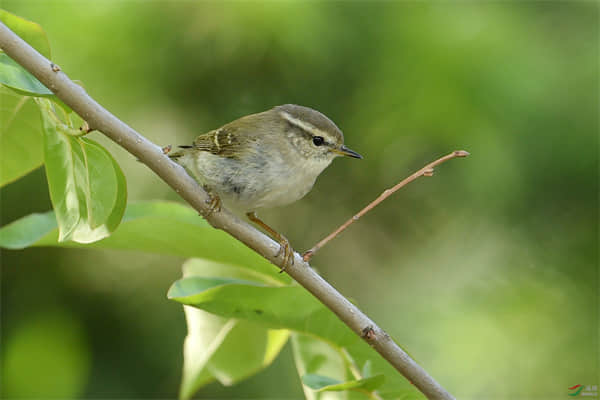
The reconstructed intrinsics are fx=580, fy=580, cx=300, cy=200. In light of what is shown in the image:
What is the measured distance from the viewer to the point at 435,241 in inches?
64.0

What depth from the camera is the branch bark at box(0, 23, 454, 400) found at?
64 centimetres

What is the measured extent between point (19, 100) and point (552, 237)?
133 cm

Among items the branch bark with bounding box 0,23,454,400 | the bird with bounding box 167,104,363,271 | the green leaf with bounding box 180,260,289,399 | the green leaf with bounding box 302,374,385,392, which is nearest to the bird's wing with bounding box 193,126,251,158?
the bird with bounding box 167,104,363,271

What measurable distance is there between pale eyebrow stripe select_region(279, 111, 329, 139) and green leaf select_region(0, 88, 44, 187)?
0.78 m

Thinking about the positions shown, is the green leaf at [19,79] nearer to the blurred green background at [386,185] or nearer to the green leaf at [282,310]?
the green leaf at [282,310]

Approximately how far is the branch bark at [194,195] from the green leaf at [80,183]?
34mm

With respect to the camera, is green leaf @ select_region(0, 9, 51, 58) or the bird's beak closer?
green leaf @ select_region(0, 9, 51, 58)

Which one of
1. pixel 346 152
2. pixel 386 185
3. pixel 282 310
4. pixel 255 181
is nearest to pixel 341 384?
pixel 282 310

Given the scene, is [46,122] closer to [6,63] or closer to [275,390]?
[6,63]

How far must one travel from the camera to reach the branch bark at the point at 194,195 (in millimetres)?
642

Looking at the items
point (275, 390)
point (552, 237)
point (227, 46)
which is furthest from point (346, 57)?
point (275, 390)

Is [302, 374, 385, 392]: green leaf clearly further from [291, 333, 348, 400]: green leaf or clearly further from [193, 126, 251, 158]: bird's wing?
[193, 126, 251, 158]: bird's wing

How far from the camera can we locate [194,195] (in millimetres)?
764

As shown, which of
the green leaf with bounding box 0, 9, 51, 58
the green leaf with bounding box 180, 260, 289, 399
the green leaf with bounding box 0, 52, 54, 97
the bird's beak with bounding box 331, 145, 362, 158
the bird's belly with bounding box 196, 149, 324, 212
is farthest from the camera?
the bird's beak with bounding box 331, 145, 362, 158
